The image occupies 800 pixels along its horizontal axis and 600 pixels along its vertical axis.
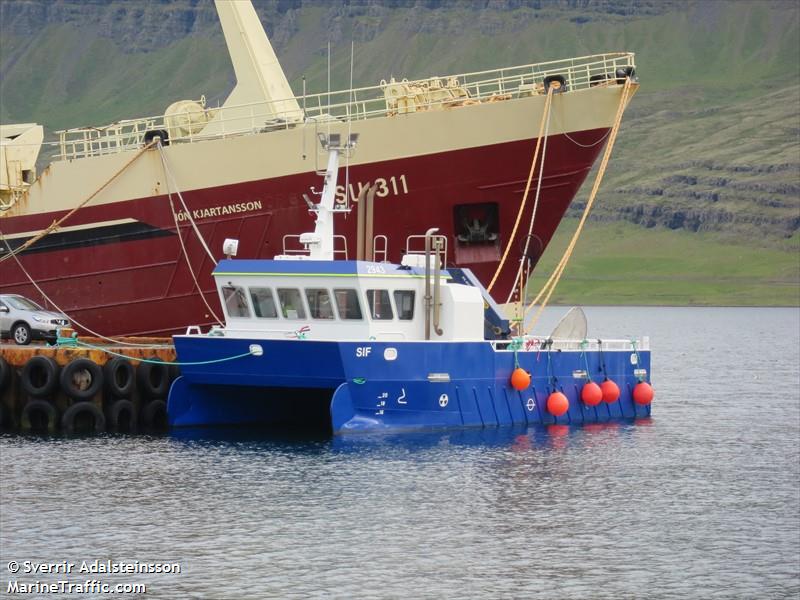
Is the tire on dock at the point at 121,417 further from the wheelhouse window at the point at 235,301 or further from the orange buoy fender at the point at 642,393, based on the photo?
the orange buoy fender at the point at 642,393

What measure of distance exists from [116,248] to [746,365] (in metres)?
45.2

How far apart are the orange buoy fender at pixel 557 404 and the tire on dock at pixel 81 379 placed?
39.0 ft

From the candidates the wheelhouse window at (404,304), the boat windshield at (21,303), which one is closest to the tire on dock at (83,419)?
the boat windshield at (21,303)

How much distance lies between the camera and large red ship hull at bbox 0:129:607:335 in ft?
145

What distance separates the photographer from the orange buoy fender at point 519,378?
40094 mm

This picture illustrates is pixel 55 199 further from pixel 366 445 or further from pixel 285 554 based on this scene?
pixel 285 554

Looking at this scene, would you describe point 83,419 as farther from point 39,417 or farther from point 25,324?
point 25,324

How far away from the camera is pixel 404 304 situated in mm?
38594

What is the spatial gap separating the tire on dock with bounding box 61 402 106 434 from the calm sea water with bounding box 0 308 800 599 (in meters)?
1.19

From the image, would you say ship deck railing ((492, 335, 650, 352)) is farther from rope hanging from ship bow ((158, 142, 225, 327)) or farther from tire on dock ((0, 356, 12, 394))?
tire on dock ((0, 356, 12, 394))

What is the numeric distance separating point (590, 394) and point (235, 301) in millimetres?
10567

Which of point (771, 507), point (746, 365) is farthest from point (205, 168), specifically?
point (746, 365)

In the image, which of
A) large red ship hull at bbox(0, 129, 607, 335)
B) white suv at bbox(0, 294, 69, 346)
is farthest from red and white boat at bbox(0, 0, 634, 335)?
white suv at bbox(0, 294, 69, 346)

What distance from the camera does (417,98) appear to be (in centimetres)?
4522
